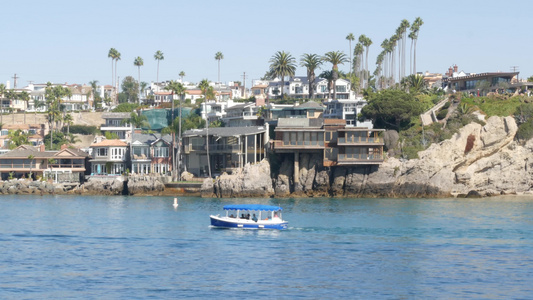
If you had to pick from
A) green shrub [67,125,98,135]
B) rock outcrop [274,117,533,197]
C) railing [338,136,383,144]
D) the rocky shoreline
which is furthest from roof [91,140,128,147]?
railing [338,136,383,144]

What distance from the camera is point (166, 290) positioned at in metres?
44.8

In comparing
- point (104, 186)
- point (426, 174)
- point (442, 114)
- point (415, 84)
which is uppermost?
point (415, 84)

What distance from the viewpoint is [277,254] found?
187ft

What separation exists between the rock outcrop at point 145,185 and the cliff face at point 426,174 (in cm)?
938

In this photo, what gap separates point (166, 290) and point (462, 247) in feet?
84.9

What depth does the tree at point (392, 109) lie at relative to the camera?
11469 centimetres

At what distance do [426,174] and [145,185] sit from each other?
40331mm

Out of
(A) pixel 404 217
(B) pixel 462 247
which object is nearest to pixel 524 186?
(A) pixel 404 217

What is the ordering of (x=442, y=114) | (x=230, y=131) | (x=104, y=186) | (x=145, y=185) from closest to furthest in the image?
(x=145, y=185) → (x=230, y=131) → (x=104, y=186) → (x=442, y=114)

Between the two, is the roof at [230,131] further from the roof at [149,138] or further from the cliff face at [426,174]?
the cliff face at [426,174]

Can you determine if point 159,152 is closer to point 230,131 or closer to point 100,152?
point 100,152

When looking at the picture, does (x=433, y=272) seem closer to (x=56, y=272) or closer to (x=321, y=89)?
(x=56, y=272)

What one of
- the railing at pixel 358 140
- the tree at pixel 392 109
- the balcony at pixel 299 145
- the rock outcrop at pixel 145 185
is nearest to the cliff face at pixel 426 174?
the balcony at pixel 299 145

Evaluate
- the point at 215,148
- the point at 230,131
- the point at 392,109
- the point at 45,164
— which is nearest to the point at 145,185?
the point at 215,148
